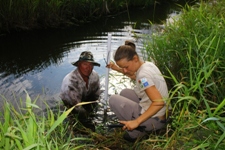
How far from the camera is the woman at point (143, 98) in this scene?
2561 millimetres

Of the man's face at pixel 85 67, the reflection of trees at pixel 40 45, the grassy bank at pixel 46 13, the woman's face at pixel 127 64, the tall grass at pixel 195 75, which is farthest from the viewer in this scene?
the grassy bank at pixel 46 13

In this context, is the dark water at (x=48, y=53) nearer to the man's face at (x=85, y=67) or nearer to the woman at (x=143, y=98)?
the man's face at (x=85, y=67)

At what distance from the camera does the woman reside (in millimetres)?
2561

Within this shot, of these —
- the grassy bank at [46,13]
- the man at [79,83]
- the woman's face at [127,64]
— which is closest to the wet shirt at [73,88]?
the man at [79,83]

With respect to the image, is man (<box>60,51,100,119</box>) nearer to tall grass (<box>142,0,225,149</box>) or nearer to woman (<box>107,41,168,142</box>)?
woman (<box>107,41,168,142</box>)

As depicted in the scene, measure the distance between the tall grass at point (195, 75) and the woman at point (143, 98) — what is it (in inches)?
6.8

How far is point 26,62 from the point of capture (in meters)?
5.52

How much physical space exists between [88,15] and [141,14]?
250cm

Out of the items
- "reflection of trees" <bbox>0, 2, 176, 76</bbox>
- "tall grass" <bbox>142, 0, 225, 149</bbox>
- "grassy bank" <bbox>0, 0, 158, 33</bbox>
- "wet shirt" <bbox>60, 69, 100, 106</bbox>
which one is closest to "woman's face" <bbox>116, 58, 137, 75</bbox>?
"tall grass" <bbox>142, 0, 225, 149</bbox>

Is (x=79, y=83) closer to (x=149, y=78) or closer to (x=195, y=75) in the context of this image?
(x=149, y=78)

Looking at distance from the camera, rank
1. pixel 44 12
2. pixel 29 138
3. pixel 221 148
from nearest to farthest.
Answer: pixel 29 138 → pixel 221 148 → pixel 44 12

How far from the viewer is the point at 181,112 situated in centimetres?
229

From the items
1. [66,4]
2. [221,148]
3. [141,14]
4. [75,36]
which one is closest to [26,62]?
[75,36]

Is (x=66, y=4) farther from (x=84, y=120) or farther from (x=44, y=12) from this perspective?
(x=84, y=120)
